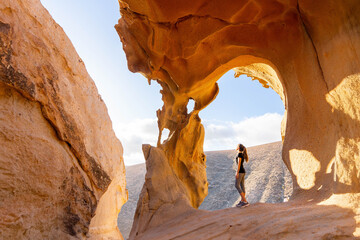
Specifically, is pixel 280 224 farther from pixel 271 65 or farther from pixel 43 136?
pixel 271 65

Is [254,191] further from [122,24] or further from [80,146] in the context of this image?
[80,146]

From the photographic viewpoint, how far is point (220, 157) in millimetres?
27797

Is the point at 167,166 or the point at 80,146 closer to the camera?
the point at 80,146

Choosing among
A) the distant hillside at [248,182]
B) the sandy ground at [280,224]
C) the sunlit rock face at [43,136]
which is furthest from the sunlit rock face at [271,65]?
the distant hillside at [248,182]

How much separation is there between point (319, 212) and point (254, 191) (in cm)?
1704

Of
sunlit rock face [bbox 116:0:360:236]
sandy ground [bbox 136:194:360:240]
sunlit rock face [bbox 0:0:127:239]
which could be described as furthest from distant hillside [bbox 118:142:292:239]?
sunlit rock face [bbox 0:0:127:239]

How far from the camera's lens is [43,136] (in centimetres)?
240

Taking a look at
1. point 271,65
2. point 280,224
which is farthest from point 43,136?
point 271,65

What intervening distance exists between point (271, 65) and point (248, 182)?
17.0 metres

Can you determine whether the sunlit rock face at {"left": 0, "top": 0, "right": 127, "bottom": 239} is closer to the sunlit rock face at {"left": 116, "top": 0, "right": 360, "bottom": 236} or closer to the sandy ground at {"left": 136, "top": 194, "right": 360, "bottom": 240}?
the sandy ground at {"left": 136, "top": 194, "right": 360, "bottom": 240}

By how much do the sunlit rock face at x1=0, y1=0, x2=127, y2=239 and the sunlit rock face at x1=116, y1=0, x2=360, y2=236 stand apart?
2830 mm

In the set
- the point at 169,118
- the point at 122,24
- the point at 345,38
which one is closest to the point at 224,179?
the point at 169,118

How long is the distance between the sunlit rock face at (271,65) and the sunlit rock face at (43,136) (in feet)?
9.29

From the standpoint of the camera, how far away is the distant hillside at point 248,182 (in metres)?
18.1
